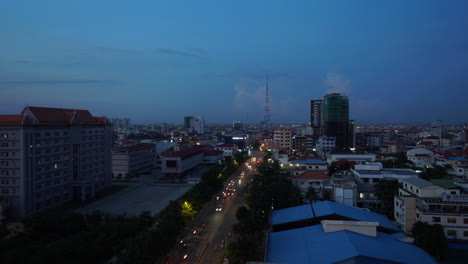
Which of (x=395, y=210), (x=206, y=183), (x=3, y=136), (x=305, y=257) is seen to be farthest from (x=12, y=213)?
(x=395, y=210)

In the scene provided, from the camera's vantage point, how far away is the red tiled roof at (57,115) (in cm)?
1753

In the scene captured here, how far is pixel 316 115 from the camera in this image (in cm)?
6197

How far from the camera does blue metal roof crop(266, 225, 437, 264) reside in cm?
891

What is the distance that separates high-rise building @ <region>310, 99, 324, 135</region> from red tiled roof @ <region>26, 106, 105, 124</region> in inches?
1782

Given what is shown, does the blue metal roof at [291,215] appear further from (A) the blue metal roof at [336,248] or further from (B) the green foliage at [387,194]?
(B) the green foliage at [387,194]

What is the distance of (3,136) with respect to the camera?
646 inches

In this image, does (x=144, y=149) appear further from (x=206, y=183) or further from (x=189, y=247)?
(x=189, y=247)

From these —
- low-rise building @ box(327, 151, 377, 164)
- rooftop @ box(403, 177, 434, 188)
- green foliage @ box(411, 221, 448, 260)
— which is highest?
rooftop @ box(403, 177, 434, 188)

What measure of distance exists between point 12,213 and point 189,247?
10.6 meters

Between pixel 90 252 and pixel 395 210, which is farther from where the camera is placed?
pixel 395 210

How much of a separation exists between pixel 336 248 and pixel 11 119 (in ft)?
55.3

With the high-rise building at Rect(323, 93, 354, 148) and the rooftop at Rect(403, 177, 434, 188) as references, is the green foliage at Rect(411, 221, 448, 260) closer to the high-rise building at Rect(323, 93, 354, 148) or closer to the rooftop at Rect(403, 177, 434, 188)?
the rooftop at Rect(403, 177, 434, 188)

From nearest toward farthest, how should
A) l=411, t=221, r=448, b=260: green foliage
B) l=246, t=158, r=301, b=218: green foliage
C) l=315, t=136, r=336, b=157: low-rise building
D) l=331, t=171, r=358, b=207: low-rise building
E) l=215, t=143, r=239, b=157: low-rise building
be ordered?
l=411, t=221, r=448, b=260: green foliage
l=246, t=158, r=301, b=218: green foliage
l=331, t=171, r=358, b=207: low-rise building
l=315, t=136, r=336, b=157: low-rise building
l=215, t=143, r=239, b=157: low-rise building

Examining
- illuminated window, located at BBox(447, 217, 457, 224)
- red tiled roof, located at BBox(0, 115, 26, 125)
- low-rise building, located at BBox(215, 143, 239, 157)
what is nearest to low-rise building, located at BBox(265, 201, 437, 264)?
illuminated window, located at BBox(447, 217, 457, 224)
